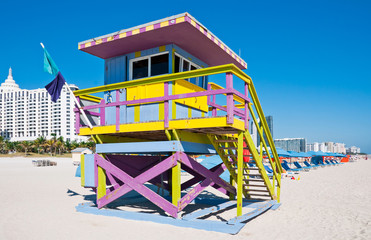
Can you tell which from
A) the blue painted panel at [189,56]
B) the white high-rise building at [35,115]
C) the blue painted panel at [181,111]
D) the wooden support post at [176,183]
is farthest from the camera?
the white high-rise building at [35,115]

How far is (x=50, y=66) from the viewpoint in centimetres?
1016

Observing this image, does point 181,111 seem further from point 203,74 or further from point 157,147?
point 203,74

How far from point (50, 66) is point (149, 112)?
357cm

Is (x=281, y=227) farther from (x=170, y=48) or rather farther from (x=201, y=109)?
(x=170, y=48)

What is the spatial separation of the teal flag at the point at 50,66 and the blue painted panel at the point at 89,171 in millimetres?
2870

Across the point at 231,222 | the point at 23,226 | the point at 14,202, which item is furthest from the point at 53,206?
the point at 231,222

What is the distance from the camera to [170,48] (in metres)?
9.53

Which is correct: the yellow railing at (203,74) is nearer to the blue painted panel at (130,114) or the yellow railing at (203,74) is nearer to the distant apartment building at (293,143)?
the blue painted panel at (130,114)

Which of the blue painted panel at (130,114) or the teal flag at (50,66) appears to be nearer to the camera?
the blue painted panel at (130,114)

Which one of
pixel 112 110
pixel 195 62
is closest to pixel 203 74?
pixel 195 62

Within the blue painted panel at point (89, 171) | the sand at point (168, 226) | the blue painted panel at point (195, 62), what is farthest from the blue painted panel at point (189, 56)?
the sand at point (168, 226)

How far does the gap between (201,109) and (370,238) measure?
564 cm

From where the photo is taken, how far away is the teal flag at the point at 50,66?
10062 millimetres

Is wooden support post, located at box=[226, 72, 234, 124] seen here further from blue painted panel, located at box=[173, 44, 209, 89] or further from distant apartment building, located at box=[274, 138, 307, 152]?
distant apartment building, located at box=[274, 138, 307, 152]
